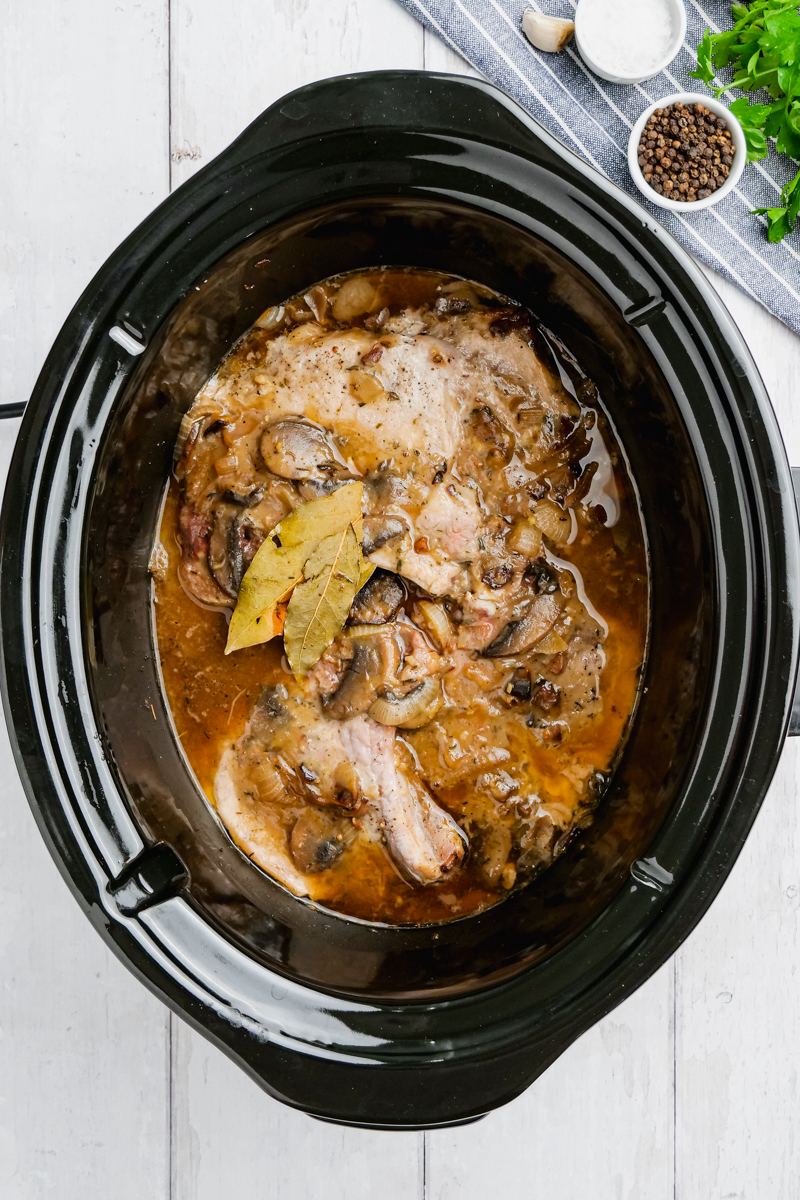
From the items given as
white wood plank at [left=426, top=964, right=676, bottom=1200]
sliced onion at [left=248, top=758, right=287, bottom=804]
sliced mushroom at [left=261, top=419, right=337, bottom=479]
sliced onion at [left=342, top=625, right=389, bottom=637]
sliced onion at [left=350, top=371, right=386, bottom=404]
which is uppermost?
sliced onion at [left=350, top=371, right=386, bottom=404]

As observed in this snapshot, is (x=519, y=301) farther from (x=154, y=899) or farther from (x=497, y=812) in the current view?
(x=154, y=899)

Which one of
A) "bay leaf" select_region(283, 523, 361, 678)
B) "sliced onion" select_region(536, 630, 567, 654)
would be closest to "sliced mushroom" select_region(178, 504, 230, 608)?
"bay leaf" select_region(283, 523, 361, 678)

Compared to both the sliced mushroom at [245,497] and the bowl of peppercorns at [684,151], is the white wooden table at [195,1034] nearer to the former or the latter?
the bowl of peppercorns at [684,151]

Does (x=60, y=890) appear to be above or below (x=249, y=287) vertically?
below

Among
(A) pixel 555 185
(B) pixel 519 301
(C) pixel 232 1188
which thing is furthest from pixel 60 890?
(A) pixel 555 185

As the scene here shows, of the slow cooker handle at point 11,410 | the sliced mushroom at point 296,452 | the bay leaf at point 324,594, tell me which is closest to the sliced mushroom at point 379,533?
the bay leaf at point 324,594

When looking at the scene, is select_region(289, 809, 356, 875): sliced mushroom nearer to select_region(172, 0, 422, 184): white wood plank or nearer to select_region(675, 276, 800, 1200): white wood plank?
select_region(675, 276, 800, 1200): white wood plank
